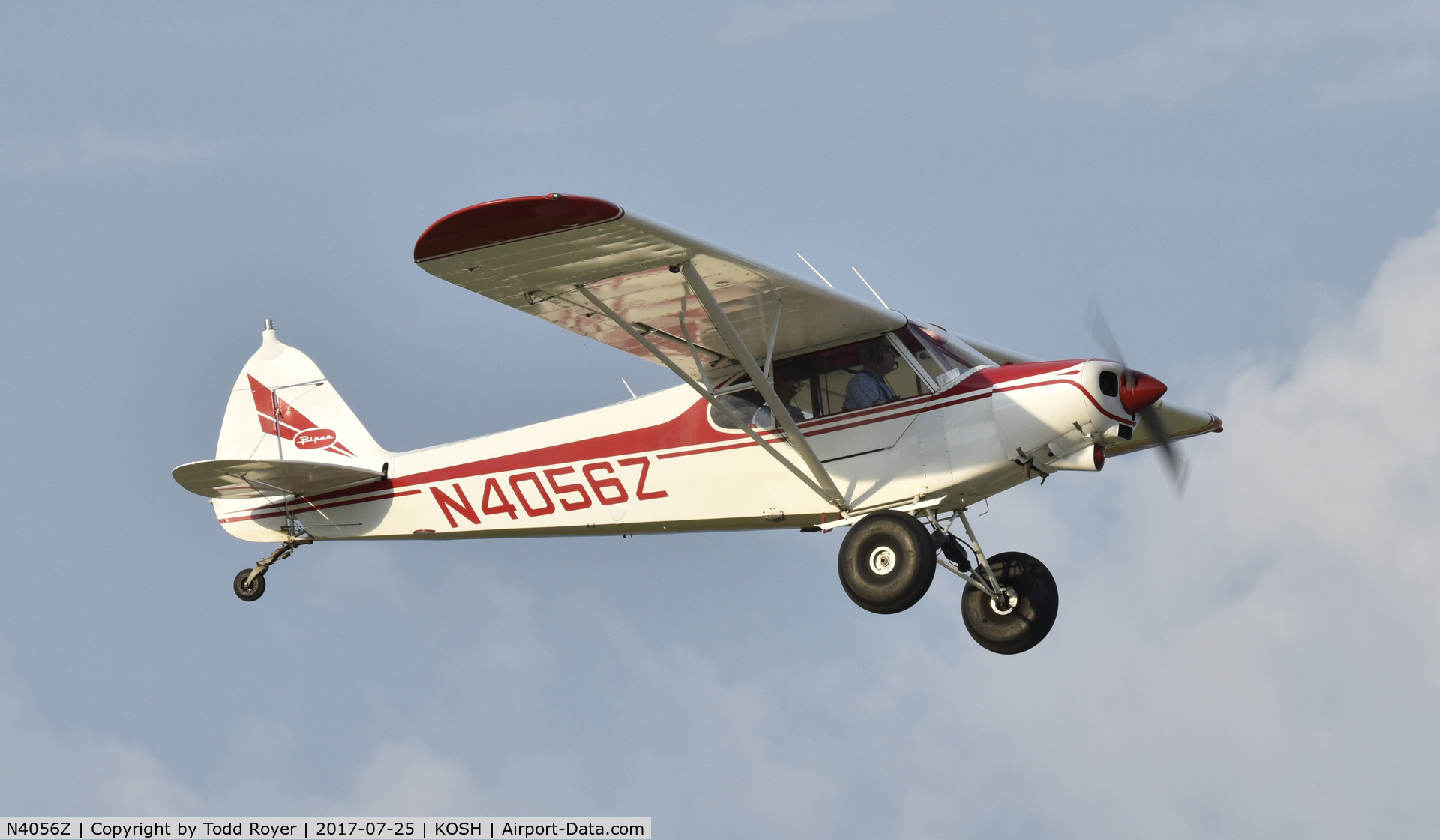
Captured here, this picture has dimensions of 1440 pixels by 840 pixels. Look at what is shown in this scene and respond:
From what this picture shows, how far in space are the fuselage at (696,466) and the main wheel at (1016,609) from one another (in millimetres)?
675

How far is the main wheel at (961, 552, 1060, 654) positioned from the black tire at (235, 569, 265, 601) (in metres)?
6.08

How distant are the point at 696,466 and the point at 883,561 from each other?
5.92 ft

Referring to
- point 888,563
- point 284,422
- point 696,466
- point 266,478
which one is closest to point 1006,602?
point 888,563

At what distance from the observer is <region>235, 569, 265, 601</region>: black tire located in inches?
554

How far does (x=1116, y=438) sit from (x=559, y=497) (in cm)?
424

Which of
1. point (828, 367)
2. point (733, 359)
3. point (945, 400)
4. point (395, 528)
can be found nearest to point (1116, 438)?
point (945, 400)

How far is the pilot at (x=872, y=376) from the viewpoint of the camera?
11.6 metres

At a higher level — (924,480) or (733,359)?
(733,359)

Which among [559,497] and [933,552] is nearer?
[933,552]

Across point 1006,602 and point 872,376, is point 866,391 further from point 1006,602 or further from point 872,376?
point 1006,602

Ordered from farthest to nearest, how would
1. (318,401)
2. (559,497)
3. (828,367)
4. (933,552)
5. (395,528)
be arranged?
1. (318,401)
2. (395,528)
3. (559,497)
4. (828,367)
5. (933,552)

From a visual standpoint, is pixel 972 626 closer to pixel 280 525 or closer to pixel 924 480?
pixel 924 480

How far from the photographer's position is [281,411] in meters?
14.9

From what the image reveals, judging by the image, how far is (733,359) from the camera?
39.5 feet
